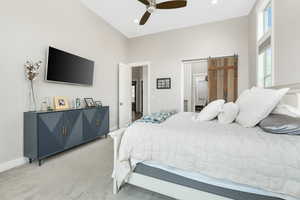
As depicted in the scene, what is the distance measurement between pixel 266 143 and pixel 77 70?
3216 mm

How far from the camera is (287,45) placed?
190cm

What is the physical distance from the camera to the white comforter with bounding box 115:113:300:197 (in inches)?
36.0

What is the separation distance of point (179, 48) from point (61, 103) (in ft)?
11.3

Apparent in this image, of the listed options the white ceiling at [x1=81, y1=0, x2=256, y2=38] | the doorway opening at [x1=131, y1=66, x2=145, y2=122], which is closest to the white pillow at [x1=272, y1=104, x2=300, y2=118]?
the white ceiling at [x1=81, y1=0, x2=256, y2=38]

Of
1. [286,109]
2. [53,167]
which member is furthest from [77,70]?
[286,109]

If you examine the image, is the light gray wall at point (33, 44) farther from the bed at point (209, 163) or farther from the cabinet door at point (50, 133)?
the bed at point (209, 163)

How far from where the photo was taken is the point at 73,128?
8.41 ft

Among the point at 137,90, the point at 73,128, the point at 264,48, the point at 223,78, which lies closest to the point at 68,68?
the point at 73,128

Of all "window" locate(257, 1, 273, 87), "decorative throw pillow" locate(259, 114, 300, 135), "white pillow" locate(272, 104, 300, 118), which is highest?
"window" locate(257, 1, 273, 87)

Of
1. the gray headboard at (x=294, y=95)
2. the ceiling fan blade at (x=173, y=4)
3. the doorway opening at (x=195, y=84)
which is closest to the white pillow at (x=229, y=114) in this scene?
the gray headboard at (x=294, y=95)

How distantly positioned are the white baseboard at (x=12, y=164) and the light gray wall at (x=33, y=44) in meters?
0.05

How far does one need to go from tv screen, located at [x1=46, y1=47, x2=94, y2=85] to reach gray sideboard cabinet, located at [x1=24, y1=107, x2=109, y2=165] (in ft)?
2.22

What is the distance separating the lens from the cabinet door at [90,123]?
2840 millimetres

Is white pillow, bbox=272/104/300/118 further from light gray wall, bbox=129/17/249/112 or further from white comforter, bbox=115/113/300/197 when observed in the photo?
light gray wall, bbox=129/17/249/112
